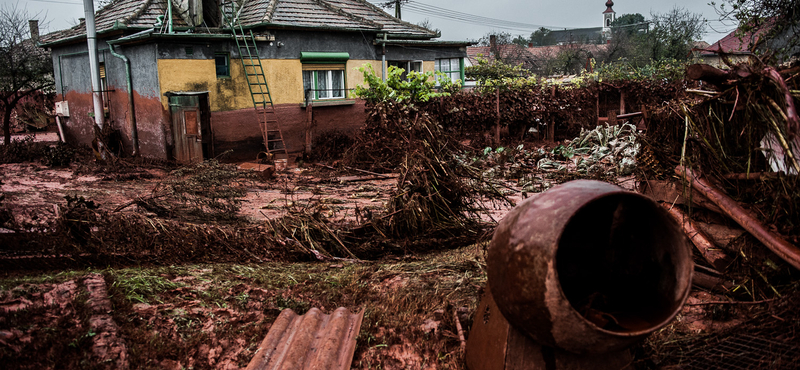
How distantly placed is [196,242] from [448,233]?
3.04m

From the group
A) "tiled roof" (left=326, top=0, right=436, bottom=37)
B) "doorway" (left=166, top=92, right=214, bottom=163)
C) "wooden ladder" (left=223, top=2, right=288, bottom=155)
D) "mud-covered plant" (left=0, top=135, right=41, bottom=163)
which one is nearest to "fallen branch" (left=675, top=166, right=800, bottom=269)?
"wooden ladder" (left=223, top=2, right=288, bottom=155)

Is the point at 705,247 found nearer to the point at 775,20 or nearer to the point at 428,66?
the point at 775,20

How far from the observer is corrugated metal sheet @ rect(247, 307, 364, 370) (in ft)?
11.9

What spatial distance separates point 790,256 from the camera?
4066mm

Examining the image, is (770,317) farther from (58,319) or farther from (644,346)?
(58,319)

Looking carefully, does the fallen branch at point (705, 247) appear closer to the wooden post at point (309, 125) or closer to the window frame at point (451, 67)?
the wooden post at point (309, 125)

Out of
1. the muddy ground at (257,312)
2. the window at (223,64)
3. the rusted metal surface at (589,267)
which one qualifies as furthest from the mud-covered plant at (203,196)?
the window at (223,64)

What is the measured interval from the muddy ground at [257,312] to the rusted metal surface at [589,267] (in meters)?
0.60

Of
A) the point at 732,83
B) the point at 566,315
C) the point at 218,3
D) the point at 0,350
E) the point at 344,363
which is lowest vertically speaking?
the point at 344,363

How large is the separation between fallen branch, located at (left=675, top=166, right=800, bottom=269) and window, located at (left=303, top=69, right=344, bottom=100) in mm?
12920

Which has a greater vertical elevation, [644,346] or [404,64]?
[404,64]

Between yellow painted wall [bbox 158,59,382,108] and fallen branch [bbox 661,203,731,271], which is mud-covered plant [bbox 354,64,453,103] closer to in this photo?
yellow painted wall [bbox 158,59,382,108]

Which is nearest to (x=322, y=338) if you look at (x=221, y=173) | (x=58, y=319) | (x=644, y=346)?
(x=58, y=319)

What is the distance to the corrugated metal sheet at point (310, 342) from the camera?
3633mm
